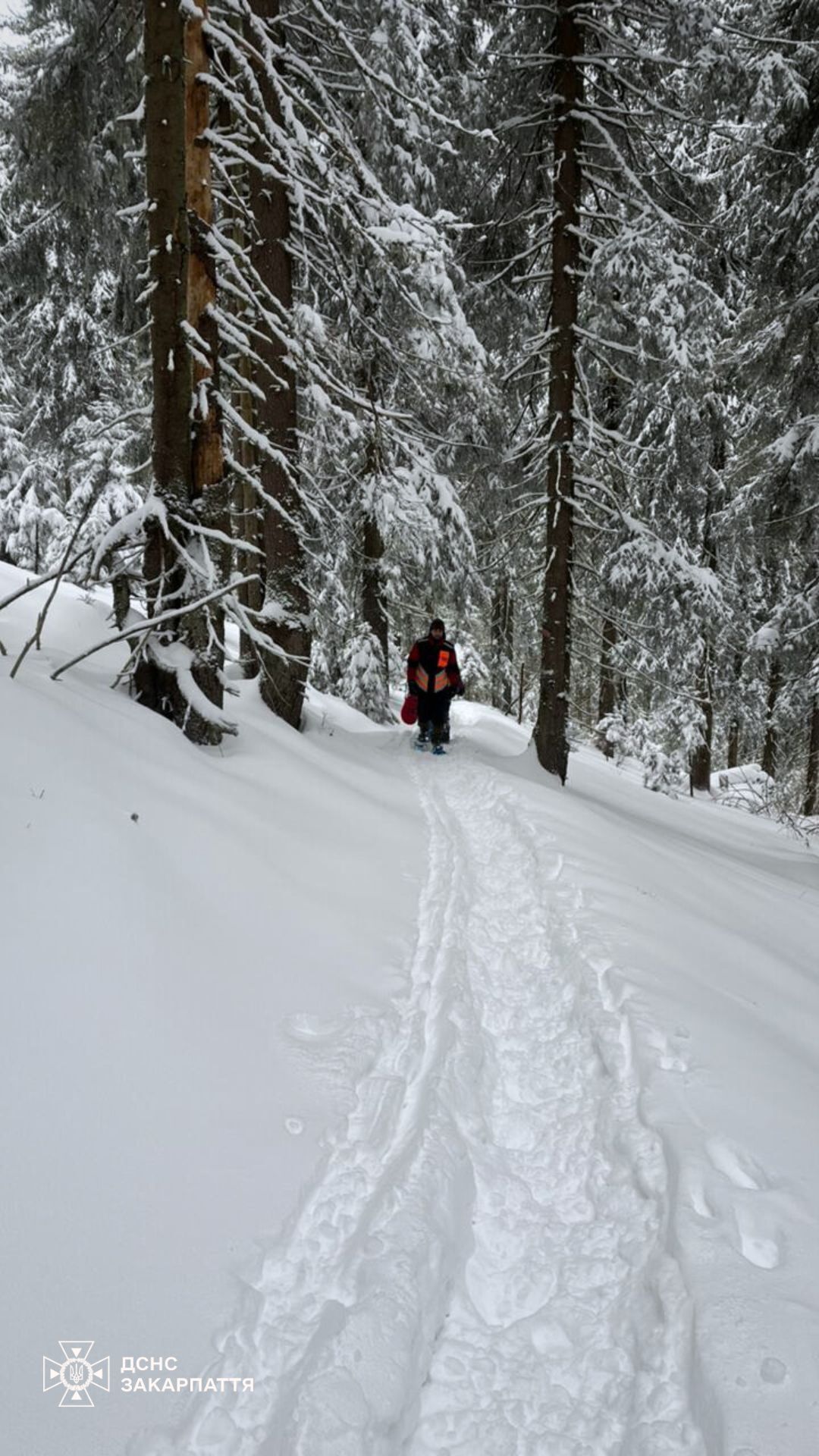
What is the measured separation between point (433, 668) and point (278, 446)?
14.5ft

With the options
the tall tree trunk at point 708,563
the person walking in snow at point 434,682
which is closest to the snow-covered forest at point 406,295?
the tall tree trunk at point 708,563

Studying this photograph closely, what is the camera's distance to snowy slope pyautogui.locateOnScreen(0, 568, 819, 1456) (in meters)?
1.85

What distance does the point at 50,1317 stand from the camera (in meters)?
1.72

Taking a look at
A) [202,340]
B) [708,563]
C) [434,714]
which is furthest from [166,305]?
[708,563]

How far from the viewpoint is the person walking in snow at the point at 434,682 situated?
1111cm

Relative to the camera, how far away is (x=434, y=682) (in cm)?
1108

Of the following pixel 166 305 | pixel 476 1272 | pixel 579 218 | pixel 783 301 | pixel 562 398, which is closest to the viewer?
pixel 476 1272

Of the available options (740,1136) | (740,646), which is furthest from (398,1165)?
(740,646)

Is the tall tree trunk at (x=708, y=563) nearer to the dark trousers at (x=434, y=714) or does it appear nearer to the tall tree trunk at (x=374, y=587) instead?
the dark trousers at (x=434, y=714)

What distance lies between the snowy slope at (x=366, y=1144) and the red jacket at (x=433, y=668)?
248 inches

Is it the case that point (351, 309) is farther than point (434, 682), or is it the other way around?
point (434, 682)

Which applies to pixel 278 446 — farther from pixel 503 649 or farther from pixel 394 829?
pixel 503 649

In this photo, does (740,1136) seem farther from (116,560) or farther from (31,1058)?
(116,560)

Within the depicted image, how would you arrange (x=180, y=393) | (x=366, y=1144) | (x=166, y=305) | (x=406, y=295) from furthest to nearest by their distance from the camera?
(x=406, y=295)
(x=180, y=393)
(x=166, y=305)
(x=366, y=1144)
